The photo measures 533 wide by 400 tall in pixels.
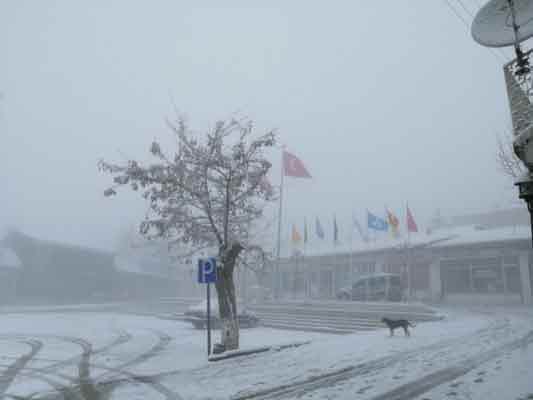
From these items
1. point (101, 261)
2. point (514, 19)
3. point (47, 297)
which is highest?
point (514, 19)

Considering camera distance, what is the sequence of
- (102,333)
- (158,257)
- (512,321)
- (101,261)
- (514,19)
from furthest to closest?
1. (158,257)
2. (101,261)
3. (102,333)
4. (512,321)
5. (514,19)

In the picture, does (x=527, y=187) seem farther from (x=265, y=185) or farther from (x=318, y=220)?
(x=318, y=220)

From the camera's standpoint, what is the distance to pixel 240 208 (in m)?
13.7

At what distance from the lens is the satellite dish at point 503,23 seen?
613 cm

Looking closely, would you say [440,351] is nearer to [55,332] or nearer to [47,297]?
[55,332]

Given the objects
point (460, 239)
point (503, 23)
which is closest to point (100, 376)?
point (503, 23)

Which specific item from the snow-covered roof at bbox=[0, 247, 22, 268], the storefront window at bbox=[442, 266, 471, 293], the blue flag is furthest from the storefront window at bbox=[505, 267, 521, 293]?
the snow-covered roof at bbox=[0, 247, 22, 268]

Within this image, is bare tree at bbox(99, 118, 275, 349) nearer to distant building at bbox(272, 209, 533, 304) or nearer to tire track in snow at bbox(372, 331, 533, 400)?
tire track in snow at bbox(372, 331, 533, 400)

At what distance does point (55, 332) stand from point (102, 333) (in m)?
2.65

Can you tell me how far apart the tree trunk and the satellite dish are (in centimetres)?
822

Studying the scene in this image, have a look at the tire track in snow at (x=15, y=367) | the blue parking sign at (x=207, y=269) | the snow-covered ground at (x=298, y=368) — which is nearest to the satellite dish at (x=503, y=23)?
the snow-covered ground at (x=298, y=368)

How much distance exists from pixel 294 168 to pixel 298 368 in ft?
75.5

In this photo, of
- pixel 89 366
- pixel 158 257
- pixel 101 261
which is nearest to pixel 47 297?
pixel 101 261

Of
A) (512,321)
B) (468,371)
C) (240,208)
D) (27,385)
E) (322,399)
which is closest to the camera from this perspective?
(322,399)
